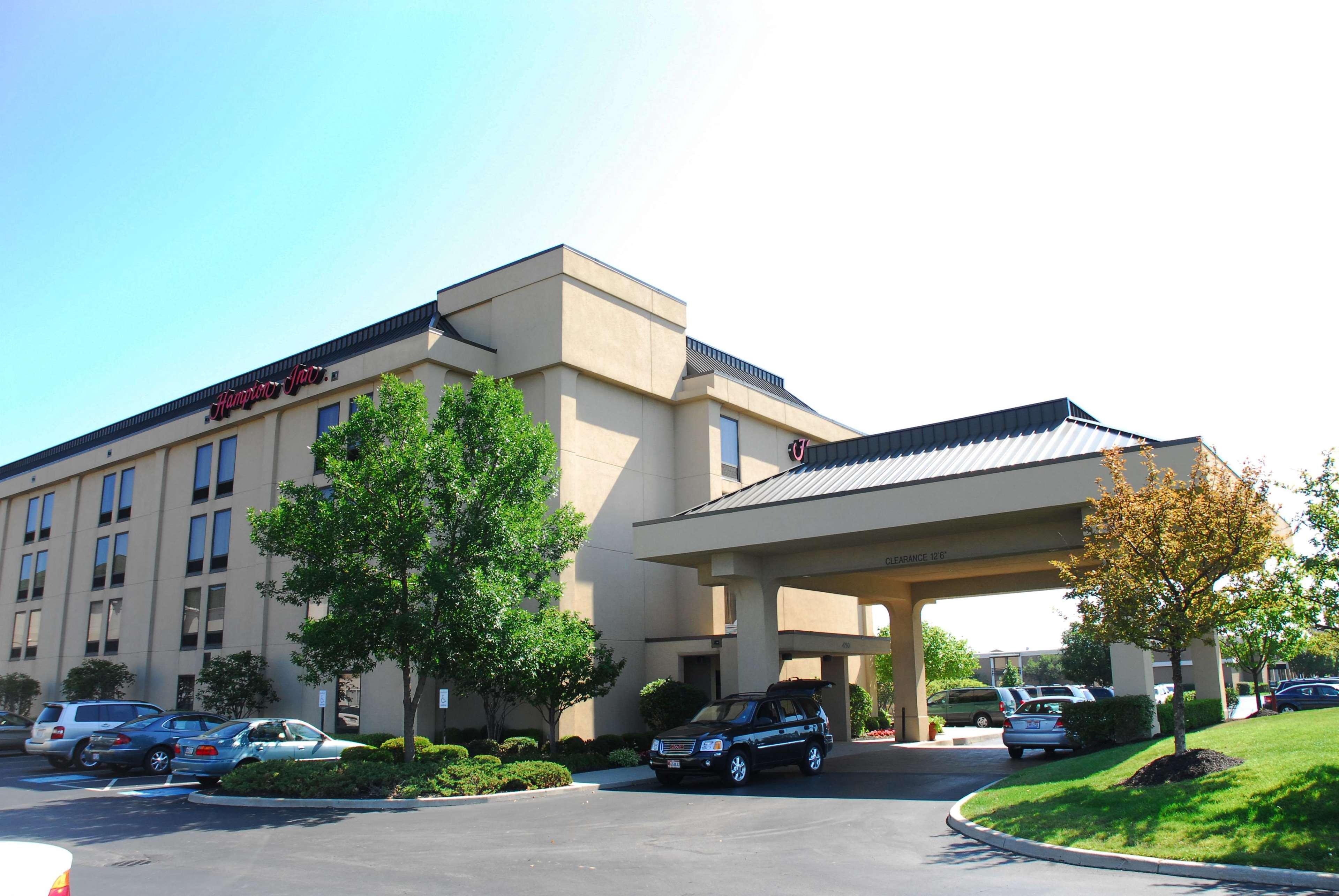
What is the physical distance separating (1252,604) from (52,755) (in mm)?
26807

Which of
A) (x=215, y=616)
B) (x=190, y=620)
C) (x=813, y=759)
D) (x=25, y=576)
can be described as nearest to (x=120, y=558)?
(x=190, y=620)

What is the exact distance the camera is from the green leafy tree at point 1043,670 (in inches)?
3716

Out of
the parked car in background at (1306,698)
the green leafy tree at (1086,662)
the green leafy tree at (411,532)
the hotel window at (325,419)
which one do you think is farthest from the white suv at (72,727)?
the green leafy tree at (1086,662)

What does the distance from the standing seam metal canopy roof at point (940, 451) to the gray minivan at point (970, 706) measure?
60.4 feet

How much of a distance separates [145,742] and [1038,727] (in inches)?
801

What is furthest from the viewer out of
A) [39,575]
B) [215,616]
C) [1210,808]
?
[39,575]

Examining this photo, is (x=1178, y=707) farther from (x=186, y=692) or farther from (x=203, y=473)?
(x=203, y=473)

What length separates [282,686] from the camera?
99.8ft

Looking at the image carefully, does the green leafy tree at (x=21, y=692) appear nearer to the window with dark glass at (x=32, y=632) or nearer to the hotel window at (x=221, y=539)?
the window with dark glass at (x=32, y=632)

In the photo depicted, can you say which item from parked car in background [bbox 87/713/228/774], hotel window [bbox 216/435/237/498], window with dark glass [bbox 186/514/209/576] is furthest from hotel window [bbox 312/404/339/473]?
parked car in background [bbox 87/713/228/774]

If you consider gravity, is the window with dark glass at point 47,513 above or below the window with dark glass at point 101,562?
above

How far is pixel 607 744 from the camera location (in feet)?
83.3

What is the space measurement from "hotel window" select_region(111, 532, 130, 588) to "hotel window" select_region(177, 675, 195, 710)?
6379mm

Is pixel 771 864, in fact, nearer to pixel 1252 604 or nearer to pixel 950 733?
pixel 1252 604
